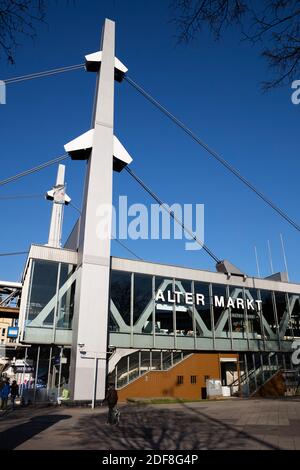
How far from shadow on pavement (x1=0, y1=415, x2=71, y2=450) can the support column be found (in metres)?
5.97

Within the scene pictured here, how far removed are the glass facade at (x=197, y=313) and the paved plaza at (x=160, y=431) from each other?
10.8m

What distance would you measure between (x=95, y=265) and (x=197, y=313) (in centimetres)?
1040

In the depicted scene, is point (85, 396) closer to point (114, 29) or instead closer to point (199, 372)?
point (199, 372)

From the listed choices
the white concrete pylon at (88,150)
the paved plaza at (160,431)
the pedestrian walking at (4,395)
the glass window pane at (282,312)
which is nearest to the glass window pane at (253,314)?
the glass window pane at (282,312)

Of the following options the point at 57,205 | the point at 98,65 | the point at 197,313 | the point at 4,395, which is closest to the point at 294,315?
the point at 197,313

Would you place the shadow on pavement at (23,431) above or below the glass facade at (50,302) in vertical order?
below

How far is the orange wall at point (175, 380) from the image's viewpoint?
2646 centimetres

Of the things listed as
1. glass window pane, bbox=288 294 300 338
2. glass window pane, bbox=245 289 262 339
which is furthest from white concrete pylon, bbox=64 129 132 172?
glass window pane, bbox=288 294 300 338

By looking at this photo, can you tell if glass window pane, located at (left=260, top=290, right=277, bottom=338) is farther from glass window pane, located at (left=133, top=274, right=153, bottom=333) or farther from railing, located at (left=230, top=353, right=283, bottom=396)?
glass window pane, located at (left=133, top=274, right=153, bottom=333)

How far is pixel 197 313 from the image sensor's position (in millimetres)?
31000

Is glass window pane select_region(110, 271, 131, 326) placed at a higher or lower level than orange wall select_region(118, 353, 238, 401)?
higher

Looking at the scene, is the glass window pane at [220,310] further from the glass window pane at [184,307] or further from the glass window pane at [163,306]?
the glass window pane at [163,306]

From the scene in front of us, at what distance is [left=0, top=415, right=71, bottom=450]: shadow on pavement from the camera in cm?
1071

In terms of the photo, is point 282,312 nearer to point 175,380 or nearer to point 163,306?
point 163,306
